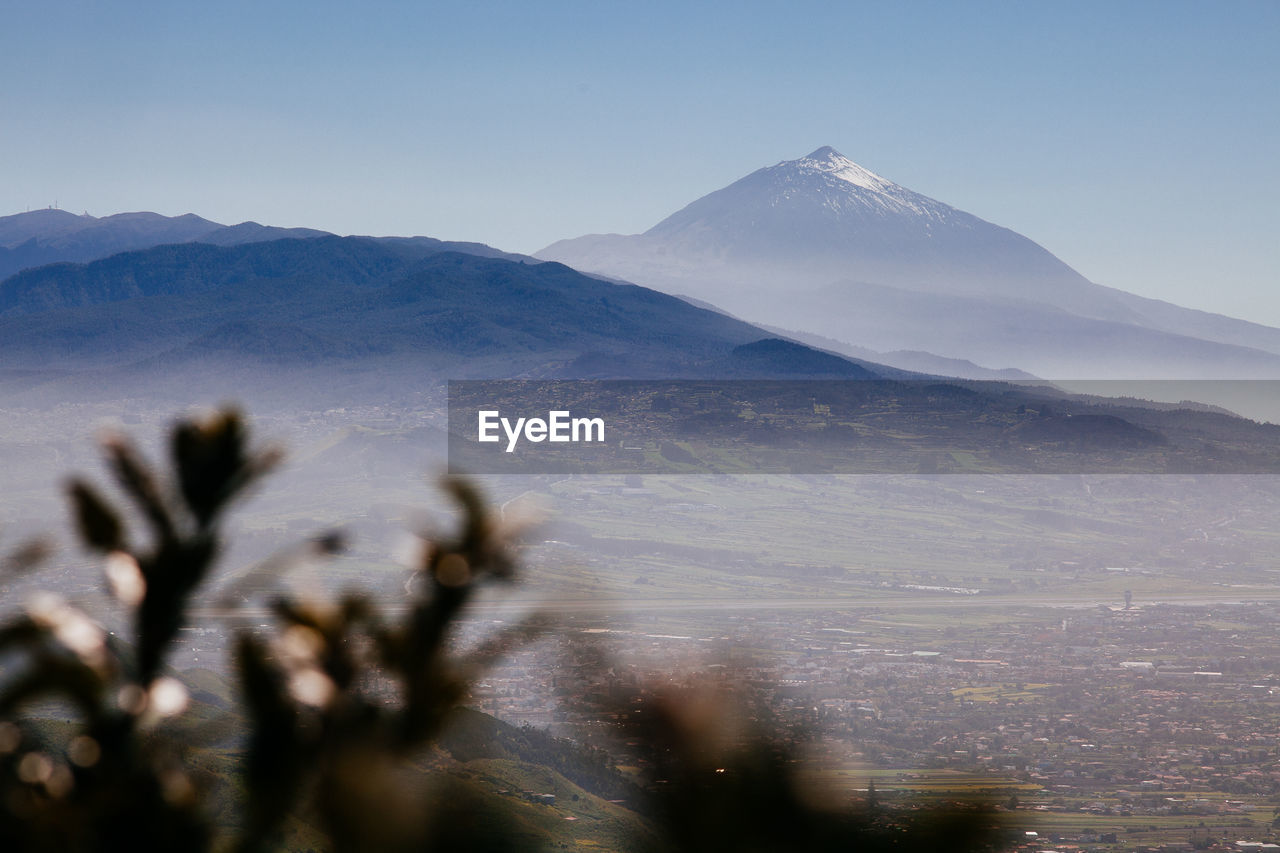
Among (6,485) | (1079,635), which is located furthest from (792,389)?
(6,485)

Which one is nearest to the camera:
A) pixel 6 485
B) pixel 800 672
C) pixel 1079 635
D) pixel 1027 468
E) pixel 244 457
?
pixel 244 457

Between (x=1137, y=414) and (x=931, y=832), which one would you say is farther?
(x=1137, y=414)

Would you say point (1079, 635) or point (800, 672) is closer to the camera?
point (800, 672)

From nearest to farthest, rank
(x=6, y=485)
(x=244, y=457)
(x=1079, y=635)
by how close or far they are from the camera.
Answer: (x=244, y=457) < (x=1079, y=635) < (x=6, y=485)

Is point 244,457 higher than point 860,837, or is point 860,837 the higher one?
point 244,457

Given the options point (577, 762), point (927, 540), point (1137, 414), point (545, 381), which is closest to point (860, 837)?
point (577, 762)

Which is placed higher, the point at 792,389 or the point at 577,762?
the point at 792,389

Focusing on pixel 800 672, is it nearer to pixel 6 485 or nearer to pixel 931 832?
pixel 931 832

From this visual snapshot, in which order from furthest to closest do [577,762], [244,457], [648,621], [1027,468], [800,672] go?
[1027,468] → [648,621] → [800,672] → [577,762] → [244,457]

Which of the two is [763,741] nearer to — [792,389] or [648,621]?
[648,621]
